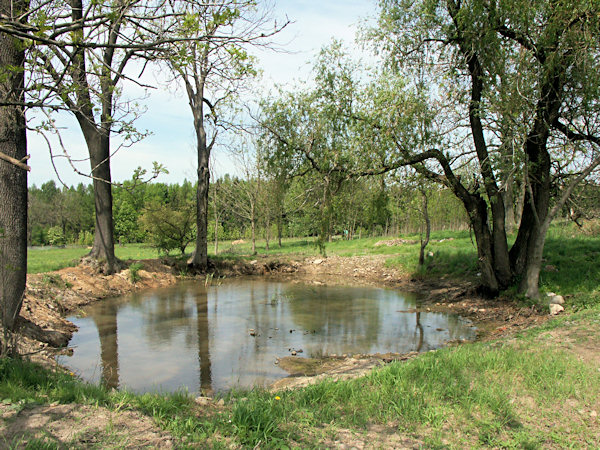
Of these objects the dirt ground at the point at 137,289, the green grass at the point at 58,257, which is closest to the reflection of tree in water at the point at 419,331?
the dirt ground at the point at 137,289

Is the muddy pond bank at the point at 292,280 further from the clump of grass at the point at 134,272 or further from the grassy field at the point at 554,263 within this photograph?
the grassy field at the point at 554,263

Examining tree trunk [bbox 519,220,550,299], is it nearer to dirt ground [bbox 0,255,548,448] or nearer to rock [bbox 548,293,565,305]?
rock [bbox 548,293,565,305]

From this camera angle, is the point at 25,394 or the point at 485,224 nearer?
the point at 25,394

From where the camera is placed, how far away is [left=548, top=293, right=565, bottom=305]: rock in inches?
375

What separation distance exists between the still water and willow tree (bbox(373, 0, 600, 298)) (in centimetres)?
289

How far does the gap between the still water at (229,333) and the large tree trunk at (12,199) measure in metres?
1.78

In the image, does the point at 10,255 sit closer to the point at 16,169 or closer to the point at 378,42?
the point at 16,169

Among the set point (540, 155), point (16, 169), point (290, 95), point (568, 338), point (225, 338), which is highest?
point (290, 95)

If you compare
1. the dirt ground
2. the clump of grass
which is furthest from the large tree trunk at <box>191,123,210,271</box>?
the clump of grass

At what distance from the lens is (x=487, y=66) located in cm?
991

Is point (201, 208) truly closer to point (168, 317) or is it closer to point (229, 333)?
point (168, 317)

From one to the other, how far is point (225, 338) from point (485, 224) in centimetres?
760

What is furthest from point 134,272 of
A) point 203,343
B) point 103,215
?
point 203,343

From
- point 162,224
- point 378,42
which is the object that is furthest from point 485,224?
point 162,224
